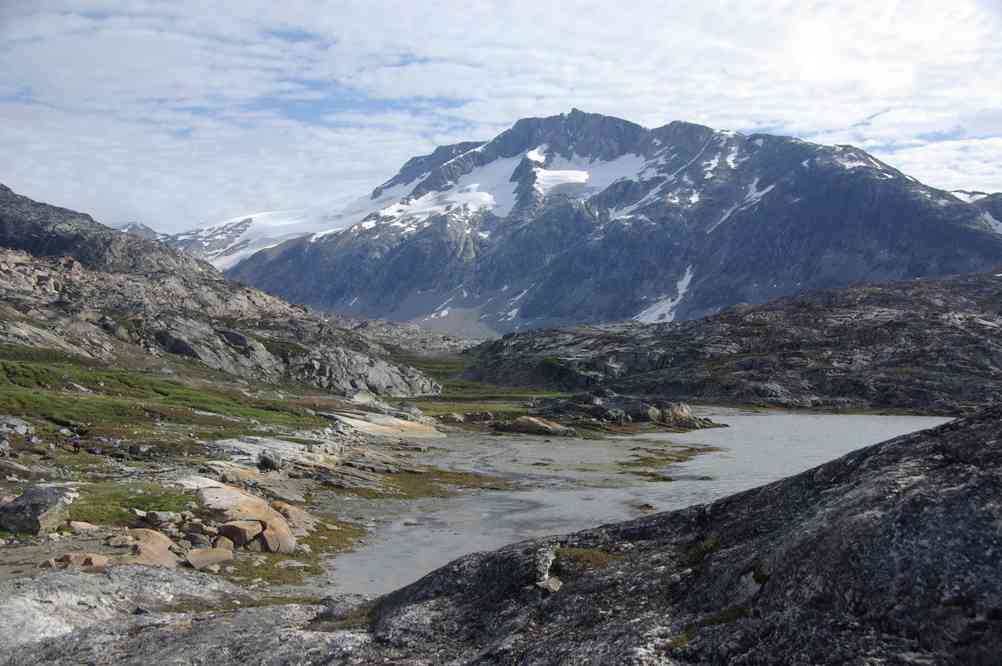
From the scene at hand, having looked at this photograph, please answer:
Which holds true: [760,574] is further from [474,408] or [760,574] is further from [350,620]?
[474,408]

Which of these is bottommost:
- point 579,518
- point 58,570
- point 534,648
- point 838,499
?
point 579,518

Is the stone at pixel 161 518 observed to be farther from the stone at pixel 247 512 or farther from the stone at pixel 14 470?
the stone at pixel 14 470

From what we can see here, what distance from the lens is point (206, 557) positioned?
35719 mm

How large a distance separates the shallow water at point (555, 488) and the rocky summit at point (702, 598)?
14274mm

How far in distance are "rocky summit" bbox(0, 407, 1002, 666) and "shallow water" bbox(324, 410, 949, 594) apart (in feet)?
46.8

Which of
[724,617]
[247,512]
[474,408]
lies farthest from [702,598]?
[474,408]

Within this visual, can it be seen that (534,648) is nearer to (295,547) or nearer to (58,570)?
(58,570)

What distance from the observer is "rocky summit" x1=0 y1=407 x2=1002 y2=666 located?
12.9m

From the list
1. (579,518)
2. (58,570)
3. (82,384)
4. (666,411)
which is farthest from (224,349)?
(58,570)

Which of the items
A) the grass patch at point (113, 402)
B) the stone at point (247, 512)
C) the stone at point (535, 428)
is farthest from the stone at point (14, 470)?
the stone at point (535, 428)

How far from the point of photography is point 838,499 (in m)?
16.4

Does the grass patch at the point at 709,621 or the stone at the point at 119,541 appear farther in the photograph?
the stone at the point at 119,541

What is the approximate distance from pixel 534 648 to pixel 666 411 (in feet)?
475

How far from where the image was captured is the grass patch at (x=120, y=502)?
3988cm
